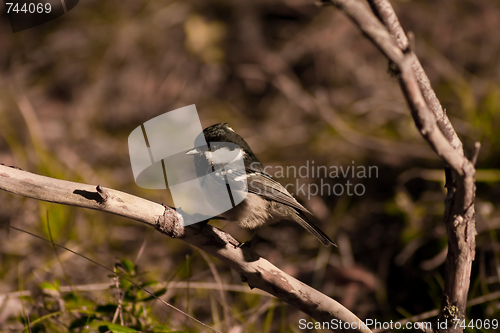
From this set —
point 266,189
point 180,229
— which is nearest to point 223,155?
point 266,189

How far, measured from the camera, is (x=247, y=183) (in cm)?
226

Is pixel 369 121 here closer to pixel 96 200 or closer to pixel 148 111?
pixel 148 111

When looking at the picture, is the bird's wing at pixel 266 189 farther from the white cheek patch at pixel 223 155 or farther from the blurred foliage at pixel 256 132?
the blurred foliage at pixel 256 132

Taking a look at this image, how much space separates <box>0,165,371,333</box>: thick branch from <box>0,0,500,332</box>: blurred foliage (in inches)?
22.8

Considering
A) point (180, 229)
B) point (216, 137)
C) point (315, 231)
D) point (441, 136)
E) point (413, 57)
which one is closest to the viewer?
point (441, 136)

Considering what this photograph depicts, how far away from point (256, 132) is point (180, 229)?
341 centimetres

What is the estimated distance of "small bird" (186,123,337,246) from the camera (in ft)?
6.70

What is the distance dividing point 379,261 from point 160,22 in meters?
4.62

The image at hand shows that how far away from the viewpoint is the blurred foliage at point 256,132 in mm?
2943

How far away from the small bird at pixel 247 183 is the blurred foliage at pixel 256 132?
0.46m

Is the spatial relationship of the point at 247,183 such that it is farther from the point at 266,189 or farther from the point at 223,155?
the point at 223,155

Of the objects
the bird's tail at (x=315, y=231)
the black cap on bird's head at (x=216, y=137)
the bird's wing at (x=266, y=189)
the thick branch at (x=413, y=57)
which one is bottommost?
the bird's tail at (x=315, y=231)

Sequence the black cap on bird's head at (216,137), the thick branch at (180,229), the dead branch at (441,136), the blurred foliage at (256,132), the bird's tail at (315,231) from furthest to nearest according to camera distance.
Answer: the blurred foliage at (256,132) < the bird's tail at (315,231) < the black cap on bird's head at (216,137) < the thick branch at (180,229) < the dead branch at (441,136)

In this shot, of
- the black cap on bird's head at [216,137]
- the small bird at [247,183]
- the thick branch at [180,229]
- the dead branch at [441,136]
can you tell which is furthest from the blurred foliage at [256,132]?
the dead branch at [441,136]
